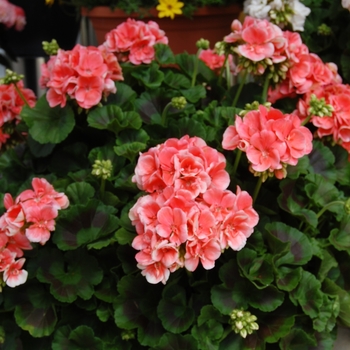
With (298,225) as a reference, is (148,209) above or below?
above

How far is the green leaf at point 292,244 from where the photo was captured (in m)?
0.88

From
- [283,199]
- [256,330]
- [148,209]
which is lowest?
[256,330]

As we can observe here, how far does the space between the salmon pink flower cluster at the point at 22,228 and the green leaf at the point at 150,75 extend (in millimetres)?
330

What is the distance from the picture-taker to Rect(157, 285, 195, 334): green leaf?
840 mm

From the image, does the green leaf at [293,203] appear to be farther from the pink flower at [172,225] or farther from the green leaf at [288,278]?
the pink flower at [172,225]

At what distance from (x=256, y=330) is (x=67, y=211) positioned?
351mm

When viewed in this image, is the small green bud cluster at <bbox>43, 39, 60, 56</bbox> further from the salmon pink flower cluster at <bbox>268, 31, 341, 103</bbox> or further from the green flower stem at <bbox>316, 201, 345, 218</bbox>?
the green flower stem at <bbox>316, 201, 345, 218</bbox>

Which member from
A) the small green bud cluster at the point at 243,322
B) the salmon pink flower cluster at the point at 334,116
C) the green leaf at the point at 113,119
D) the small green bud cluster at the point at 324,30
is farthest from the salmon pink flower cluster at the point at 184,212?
the small green bud cluster at the point at 324,30

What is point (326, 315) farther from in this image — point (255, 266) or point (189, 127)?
point (189, 127)

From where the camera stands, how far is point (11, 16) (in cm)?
159

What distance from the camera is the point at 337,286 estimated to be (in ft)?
3.05

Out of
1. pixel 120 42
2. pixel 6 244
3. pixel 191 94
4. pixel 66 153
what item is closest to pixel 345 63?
pixel 191 94

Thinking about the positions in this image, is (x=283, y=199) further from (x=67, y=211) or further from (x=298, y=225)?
(x=67, y=211)

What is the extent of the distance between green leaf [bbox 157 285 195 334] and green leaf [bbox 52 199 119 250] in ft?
0.46
